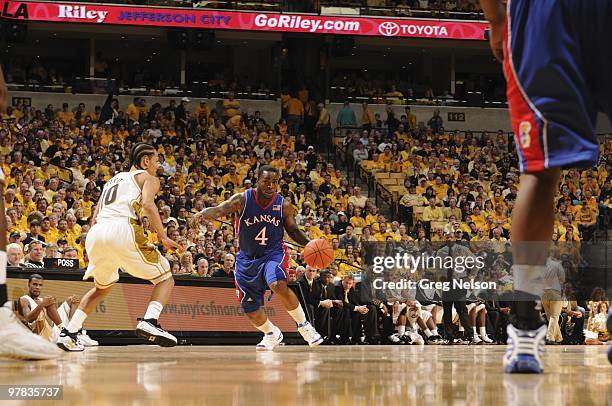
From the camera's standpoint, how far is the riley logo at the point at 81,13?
74.3 feet

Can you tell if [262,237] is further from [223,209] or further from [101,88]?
[101,88]

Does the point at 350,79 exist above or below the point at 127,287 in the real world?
above

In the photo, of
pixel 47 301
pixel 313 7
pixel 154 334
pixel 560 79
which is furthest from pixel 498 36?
pixel 313 7

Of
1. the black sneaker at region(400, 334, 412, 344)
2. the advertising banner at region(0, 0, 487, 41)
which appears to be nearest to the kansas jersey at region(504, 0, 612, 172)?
the black sneaker at region(400, 334, 412, 344)

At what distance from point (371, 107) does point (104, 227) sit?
1789cm

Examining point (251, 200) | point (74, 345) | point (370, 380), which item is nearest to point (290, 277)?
point (251, 200)

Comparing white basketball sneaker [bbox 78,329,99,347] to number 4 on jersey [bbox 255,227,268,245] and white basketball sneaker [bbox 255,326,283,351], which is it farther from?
number 4 on jersey [bbox 255,227,268,245]

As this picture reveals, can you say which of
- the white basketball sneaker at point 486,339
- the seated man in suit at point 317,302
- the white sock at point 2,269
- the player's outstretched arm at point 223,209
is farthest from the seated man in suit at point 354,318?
the white sock at point 2,269

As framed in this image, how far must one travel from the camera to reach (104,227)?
28.0 ft

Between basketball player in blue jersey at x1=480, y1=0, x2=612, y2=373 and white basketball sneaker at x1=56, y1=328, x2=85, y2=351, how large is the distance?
5830 millimetres

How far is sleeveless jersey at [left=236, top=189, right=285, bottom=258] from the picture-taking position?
10.4 m

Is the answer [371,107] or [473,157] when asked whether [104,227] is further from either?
[371,107]

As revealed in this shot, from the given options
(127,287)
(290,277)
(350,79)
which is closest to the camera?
(127,287)

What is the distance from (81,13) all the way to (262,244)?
46.6 feet
